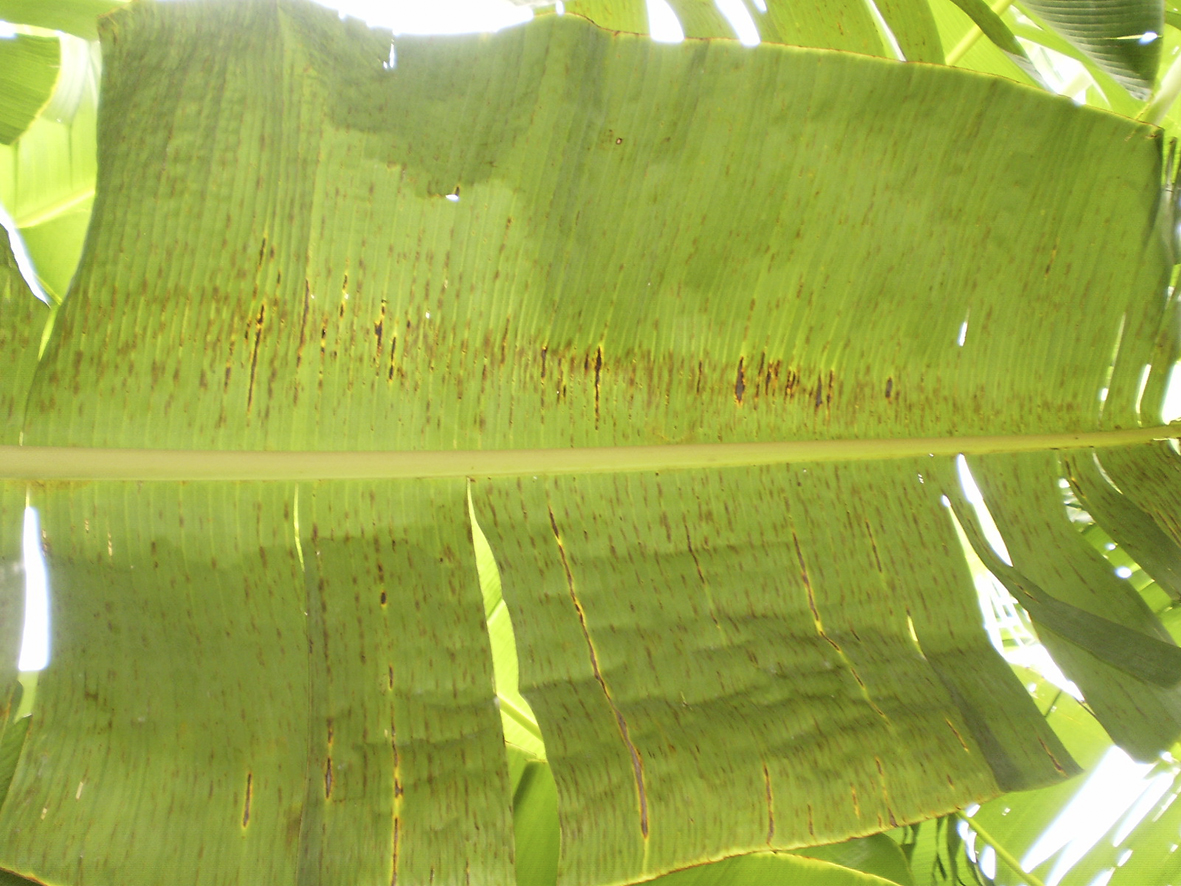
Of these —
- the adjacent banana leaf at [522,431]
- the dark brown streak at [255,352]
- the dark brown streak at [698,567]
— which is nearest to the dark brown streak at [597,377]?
the adjacent banana leaf at [522,431]

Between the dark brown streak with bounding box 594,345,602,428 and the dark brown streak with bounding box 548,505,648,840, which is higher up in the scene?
the dark brown streak with bounding box 594,345,602,428

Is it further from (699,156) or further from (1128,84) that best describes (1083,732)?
(699,156)

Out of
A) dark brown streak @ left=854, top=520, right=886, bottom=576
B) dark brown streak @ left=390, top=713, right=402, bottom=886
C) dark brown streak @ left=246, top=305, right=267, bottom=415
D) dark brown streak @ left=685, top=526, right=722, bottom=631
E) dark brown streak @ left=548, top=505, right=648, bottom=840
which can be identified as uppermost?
dark brown streak @ left=246, top=305, right=267, bottom=415

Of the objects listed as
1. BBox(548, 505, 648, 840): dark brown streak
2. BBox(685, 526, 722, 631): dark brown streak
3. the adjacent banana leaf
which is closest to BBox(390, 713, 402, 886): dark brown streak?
the adjacent banana leaf

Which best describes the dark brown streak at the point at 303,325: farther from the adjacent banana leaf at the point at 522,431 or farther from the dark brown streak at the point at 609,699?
the dark brown streak at the point at 609,699

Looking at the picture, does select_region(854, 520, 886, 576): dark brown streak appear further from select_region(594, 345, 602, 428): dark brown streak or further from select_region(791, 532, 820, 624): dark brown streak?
select_region(594, 345, 602, 428): dark brown streak

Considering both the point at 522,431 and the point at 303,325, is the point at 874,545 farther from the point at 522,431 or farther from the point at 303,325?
the point at 303,325

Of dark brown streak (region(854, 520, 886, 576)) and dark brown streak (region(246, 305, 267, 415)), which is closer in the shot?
dark brown streak (region(246, 305, 267, 415))
